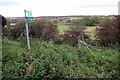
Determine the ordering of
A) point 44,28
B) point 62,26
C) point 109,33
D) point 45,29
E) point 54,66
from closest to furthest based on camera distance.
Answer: point 54,66 < point 109,33 < point 45,29 < point 44,28 < point 62,26

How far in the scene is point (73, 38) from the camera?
766 centimetres

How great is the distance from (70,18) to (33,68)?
6029 millimetres

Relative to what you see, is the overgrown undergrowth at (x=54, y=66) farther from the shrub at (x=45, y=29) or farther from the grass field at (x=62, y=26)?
the grass field at (x=62, y=26)

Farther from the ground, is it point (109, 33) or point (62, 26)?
point (62, 26)

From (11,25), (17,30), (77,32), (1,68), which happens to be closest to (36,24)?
(17,30)

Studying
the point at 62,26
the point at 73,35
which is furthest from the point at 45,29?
the point at 73,35

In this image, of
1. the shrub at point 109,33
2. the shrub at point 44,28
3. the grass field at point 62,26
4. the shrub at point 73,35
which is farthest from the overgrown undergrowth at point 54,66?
the grass field at point 62,26

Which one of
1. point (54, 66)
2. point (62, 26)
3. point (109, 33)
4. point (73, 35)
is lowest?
point (54, 66)

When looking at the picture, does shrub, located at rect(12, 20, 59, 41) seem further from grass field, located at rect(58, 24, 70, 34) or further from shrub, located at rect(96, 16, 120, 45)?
shrub, located at rect(96, 16, 120, 45)

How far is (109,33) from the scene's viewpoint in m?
6.57

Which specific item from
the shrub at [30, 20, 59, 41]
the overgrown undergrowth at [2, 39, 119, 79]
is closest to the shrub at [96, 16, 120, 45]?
the overgrown undergrowth at [2, 39, 119, 79]

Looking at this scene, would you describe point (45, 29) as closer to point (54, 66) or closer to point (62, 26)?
point (62, 26)

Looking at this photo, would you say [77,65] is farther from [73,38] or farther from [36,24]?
[36,24]

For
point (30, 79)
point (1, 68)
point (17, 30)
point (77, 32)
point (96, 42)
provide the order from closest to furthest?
point (30, 79), point (1, 68), point (96, 42), point (77, 32), point (17, 30)
